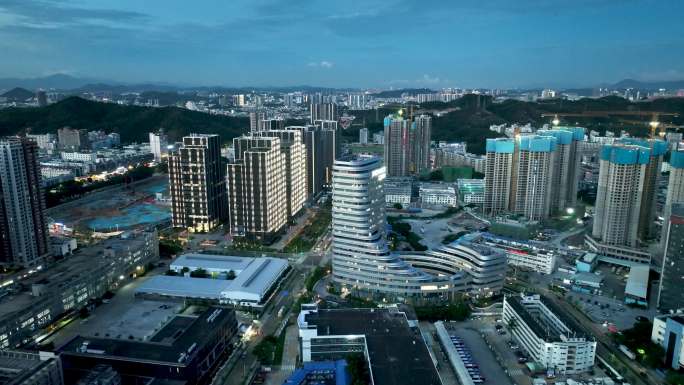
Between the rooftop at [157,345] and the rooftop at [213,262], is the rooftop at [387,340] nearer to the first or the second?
the rooftop at [157,345]

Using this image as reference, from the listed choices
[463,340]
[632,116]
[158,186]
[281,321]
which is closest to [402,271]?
[463,340]

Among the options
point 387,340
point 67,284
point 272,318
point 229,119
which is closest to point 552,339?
point 387,340

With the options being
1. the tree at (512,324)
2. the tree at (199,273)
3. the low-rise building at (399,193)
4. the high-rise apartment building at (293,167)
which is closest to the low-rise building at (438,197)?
the low-rise building at (399,193)

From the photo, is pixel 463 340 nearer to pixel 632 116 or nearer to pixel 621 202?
pixel 621 202

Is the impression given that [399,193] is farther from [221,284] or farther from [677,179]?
[221,284]

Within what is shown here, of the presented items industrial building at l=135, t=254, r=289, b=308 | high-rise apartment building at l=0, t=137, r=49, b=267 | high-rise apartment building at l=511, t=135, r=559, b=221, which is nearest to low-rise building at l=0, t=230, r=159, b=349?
industrial building at l=135, t=254, r=289, b=308

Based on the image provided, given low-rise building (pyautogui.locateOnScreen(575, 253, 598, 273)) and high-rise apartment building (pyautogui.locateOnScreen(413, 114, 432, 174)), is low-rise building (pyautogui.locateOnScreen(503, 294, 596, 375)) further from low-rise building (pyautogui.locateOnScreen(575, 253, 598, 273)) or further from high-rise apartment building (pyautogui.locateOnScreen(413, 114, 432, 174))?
high-rise apartment building (pyautogui.locateOnScreen(413, 114, 432, 174))
